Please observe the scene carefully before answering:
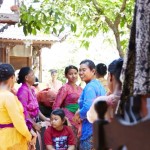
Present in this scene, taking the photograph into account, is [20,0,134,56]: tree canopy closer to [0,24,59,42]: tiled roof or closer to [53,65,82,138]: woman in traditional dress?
[53,65,82,138]: woman in traditional dress

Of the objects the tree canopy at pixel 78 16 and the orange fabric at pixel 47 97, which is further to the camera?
the orange fabric at pixel 47 97

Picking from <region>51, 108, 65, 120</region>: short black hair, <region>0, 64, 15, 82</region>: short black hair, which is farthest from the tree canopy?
<region>0, 64, 15, 82</region>: short black hair

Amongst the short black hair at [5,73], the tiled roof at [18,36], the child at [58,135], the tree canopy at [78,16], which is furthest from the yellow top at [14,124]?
the tiled roof at [18,36]

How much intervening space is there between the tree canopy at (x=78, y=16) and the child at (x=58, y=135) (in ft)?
4.38

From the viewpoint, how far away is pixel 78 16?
850cm

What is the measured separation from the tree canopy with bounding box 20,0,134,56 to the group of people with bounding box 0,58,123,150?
34.7 inches

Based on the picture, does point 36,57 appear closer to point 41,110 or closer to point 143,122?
point 41,110

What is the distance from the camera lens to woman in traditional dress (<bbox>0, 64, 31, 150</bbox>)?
15.9 ft

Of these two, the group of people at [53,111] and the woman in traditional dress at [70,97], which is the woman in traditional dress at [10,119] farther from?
the woman in traditional dress at [70,97]

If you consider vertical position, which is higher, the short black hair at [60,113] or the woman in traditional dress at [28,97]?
the woman in traditional dress at [28,97]

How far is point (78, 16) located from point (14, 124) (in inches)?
154

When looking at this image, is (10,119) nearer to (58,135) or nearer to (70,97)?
(58,135)

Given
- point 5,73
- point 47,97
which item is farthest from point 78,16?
point 5,73

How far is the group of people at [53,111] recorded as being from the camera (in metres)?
4.95
